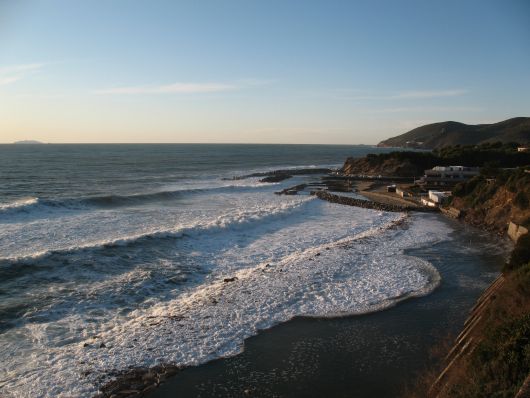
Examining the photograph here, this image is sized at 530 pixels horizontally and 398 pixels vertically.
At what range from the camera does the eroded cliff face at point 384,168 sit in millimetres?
73625

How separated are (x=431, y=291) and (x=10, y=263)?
1831 cm

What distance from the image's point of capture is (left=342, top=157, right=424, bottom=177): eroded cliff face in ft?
242

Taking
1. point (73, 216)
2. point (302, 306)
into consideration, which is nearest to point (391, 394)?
point (302, 306)

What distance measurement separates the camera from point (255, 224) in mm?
32188

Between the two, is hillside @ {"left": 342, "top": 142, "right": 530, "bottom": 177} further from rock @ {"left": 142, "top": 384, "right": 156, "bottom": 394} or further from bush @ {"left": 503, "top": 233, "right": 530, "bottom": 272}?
rock @ {"left": 142, "top": 384, "right": 156, "bottom": 394}

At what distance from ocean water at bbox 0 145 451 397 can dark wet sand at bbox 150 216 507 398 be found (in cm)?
72

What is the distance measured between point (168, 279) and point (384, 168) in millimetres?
63891

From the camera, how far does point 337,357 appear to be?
1217 centimetres

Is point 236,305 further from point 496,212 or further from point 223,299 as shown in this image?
point 496,212

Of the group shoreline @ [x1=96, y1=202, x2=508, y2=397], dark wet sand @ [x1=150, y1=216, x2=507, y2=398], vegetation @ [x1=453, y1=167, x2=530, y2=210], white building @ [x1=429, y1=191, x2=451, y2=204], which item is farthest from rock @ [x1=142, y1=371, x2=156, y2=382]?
white building @ [x1=429, y1=191, x2=451, y2=204]

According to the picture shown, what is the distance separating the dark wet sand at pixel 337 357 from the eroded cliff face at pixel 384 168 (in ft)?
193

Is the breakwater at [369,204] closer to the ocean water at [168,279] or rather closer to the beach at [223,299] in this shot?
the ocean water at [168,279]

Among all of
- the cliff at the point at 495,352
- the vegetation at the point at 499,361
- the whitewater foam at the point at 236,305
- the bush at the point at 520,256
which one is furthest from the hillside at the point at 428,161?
the vegetation at the point at 499,361

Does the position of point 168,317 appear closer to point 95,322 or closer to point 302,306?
point 95,322
